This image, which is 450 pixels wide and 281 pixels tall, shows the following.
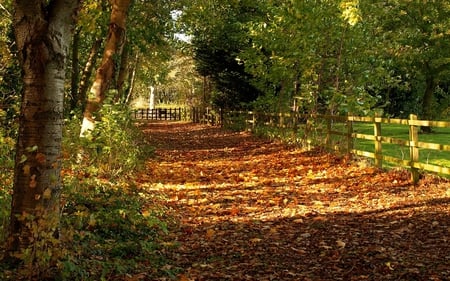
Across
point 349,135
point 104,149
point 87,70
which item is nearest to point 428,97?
point 349,135

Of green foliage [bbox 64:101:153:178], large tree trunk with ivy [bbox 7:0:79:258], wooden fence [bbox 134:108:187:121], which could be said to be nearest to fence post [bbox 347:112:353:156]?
green foliage [bbox 64:101:153:178]

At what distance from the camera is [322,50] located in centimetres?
1688

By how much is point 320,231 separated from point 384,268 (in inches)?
65.5

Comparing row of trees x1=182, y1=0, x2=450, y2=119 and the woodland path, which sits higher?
row of trees x1=182, y1=0, x2=450, y2=119

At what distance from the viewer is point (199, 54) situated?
3139cm

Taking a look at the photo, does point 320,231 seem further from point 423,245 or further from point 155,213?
point 155,213

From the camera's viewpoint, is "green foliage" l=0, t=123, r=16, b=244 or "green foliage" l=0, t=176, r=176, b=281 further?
"green foliage" l=0, t=123, r=16, b=244

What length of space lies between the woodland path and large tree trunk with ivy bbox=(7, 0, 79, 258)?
1579 millimetres

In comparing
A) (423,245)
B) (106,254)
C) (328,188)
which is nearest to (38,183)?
(106,254)

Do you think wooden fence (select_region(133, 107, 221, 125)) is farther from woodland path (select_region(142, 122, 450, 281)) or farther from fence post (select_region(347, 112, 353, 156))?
woodland path (select_region(142, 122, 450, 281))

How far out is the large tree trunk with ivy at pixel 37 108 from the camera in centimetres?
431

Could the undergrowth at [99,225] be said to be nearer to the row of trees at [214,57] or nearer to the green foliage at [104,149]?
the green foliage at [104,149]

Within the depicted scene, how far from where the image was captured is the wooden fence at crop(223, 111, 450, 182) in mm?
9438

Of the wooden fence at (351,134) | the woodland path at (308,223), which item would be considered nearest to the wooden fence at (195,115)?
the wooden fence at (351,134)
